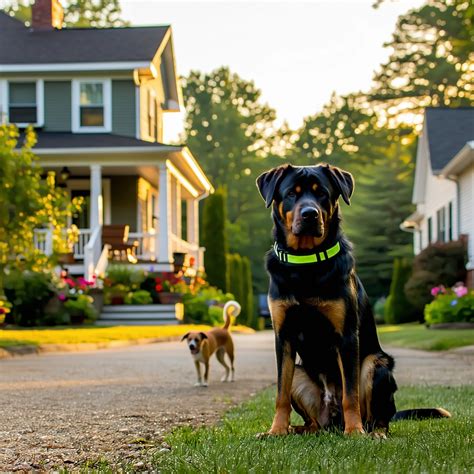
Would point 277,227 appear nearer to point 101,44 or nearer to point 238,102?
point 101,44

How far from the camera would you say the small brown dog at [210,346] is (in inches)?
389

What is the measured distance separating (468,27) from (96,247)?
45.1 feet

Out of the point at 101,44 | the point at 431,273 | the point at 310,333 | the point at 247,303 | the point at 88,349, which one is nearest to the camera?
the point at 310,333

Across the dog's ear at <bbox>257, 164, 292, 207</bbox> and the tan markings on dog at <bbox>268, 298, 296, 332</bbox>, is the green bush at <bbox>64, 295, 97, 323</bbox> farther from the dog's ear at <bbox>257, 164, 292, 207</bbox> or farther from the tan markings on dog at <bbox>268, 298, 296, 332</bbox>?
the tan markings on dog at <bbox>268, 298, 296, 332</bbox>

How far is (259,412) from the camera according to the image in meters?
6.68

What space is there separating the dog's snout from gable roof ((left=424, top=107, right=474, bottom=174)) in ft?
89.9

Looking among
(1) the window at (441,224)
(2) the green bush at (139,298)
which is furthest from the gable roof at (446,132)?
(2) the green bush at (139,298)

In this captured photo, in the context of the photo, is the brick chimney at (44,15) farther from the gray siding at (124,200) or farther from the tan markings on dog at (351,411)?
the tan markings on dog at (351,411)

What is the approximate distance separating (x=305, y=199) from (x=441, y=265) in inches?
926

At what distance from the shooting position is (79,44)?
29.9 m

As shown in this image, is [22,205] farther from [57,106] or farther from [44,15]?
[44,15]

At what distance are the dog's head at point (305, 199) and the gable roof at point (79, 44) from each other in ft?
79.5

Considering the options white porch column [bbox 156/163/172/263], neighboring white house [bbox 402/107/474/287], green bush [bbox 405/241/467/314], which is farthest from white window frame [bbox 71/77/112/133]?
green bush [bbox 405/241/467/314]

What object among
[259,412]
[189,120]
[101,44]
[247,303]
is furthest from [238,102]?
[259,412]
